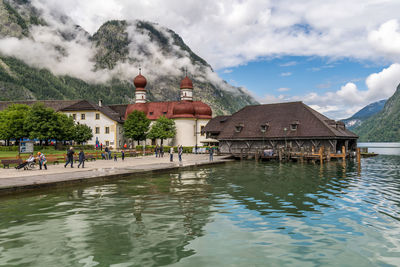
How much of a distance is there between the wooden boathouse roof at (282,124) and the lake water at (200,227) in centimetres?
2952

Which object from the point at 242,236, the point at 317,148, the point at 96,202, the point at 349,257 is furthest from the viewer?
the point at 317,148

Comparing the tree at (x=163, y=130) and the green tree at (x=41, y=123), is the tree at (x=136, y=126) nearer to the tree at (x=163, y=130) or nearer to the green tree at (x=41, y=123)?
the tree at (x=163, y=130)

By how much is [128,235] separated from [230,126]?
159 feet

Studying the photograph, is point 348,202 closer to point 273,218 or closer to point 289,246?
point 273,218

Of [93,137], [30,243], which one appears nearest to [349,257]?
[30,243]

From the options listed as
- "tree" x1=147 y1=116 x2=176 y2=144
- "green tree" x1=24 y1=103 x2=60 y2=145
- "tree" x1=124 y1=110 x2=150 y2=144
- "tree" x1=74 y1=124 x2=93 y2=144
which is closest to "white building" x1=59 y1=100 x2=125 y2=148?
"tree" x1=74 y1=124 x2=93 y2=144

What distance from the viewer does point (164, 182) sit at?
23.8 metres

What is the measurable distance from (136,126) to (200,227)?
62.4 m

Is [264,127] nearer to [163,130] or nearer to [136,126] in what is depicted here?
[163,130]

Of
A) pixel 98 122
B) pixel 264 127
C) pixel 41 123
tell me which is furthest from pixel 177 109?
pixel 41 123

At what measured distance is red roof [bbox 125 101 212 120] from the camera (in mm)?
76625

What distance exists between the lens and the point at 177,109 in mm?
76875

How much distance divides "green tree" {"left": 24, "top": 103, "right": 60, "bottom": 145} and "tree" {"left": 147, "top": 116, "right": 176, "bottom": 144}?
20265 mm

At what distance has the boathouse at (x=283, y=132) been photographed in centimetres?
4812
